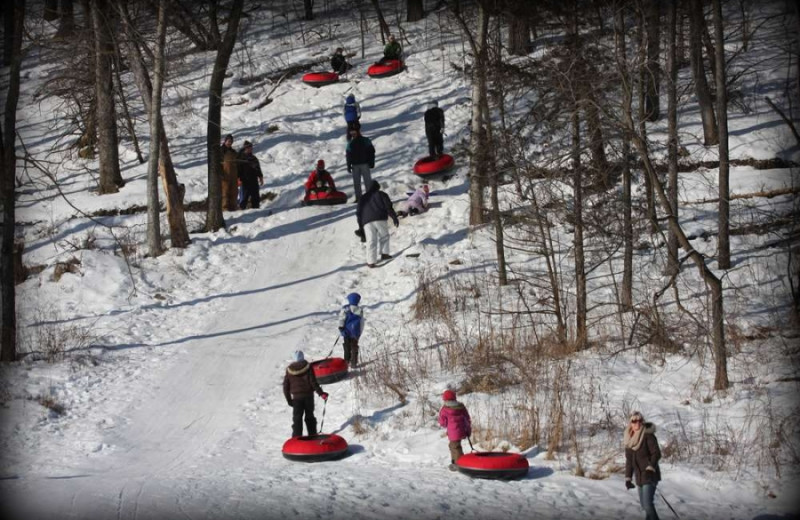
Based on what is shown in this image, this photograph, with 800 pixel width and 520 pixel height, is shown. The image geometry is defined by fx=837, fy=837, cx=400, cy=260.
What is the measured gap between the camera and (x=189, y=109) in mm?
30016

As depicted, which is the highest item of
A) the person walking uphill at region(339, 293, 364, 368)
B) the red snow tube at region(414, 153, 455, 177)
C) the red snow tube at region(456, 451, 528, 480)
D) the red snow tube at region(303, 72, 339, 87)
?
the red snow tube at region(303, 72, 339, 87)

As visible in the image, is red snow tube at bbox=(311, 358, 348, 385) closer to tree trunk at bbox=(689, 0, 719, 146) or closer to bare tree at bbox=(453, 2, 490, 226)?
bare tree at bbox=(453, 2, 490, 226)

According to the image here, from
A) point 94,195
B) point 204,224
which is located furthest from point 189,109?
point 204,224

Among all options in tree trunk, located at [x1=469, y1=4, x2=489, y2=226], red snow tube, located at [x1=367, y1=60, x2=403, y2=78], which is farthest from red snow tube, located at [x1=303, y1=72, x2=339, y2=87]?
tree trunk, located at [x1=469, y1=4, x2=489, y2=226]

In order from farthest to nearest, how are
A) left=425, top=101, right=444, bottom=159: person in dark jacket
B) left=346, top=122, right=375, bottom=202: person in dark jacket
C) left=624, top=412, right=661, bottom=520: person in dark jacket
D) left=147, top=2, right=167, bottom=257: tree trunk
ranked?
left=425, top=101, right=444, bottom=159: person in dark jacket, left=346, top=122, right=375, bottom=202: person in dark jacket, left=147, top=2, right=167, bottom=257: tree trunk, left=624, top=412, right=661, bottom=520: person in dark jacket

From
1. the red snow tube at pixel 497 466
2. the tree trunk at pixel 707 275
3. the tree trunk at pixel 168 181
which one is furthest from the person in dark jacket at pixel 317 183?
the red snow tube at pixel 497 466

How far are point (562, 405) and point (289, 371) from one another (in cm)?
383

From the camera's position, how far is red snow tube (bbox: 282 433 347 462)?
10.7 metres

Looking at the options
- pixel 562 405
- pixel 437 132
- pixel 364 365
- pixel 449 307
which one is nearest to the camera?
pixel 562 405

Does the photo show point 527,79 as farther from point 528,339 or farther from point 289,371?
point 289,371

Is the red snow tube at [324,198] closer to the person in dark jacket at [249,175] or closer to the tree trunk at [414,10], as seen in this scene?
the person in dark jacket at [249,175]

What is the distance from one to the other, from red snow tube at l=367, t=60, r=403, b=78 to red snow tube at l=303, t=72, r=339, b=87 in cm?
138

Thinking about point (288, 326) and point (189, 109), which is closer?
point (288, 326)

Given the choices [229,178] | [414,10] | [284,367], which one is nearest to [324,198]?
[229,178]
